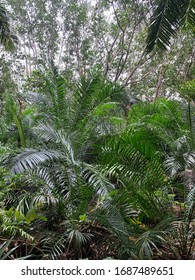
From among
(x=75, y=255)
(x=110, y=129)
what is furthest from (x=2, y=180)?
(x=110, y=129)

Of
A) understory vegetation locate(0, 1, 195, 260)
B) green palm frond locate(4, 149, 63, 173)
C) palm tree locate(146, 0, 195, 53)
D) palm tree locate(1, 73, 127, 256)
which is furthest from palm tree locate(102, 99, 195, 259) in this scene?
palm tree locate(146, 0, 195, 53)

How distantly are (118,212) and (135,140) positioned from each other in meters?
1.26

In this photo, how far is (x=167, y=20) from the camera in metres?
4.95

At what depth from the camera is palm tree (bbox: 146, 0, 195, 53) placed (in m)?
4.84

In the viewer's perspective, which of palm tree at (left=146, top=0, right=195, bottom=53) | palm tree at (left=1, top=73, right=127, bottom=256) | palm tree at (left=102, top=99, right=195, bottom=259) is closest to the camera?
palm tree at (left=102, top=99, right=195, bottom=259)

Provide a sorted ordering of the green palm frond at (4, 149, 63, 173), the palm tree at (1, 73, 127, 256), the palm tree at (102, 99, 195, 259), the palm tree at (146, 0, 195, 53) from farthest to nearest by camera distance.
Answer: the palm tree at (146, 0, 195, 53) → the green palm frond at (4, 149, 63, 173) → the palm tree at (1, 73, 127, 256) → the palm tree at (102, 99, 195, 259)

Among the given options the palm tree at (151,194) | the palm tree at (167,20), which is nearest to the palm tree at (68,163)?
the palm tree at (151,194)

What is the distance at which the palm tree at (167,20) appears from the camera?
484 centimetres

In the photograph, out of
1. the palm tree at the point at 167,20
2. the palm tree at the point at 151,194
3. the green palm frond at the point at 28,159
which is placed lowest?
the palm tree at the point at 151,194

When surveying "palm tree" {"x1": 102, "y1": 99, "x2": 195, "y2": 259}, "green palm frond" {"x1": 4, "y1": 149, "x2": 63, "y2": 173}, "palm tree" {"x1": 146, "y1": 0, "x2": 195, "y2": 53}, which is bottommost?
"palm tree" {"x1": 102, "y1": 99, "x2": 195, "y2": 259}

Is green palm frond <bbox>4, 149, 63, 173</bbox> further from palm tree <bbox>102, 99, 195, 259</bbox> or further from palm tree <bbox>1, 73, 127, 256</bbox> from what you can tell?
palm tree <bbox>102, 99, 195, 259</bbox>

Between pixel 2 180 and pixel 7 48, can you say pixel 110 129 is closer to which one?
pixel 2 180

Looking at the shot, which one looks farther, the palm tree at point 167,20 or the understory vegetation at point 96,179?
the palm tree at point 167,20

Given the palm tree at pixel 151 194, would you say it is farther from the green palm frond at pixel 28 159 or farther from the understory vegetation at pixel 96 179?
the green palm frond at pixel 28 159
